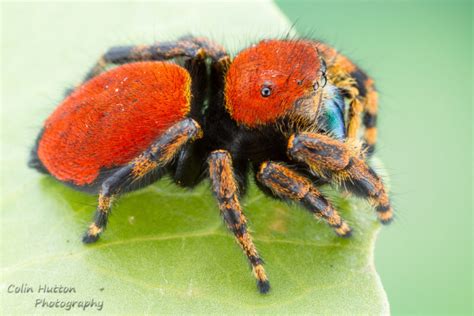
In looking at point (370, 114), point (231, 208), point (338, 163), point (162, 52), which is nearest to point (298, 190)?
point (338, 163)

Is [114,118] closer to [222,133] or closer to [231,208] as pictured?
[222,133]

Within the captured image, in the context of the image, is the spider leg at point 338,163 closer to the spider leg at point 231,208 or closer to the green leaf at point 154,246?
the green leaf at point 154,246

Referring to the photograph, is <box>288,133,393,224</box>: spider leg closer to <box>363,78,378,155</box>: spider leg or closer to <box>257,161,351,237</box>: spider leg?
<box>257,161,351,237</box>: spider leg

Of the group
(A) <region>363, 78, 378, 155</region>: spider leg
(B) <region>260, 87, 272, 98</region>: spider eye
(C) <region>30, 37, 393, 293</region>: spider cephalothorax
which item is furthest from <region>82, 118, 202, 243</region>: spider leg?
(A) <region>363, 78, 378, 155</region>: spider leg

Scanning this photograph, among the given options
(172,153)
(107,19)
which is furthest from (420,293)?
Answer: (107,19)

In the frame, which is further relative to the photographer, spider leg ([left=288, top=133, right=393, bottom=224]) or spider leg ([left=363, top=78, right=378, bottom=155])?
spider leg ([left=363, top=78, right=378, bottom=155])
